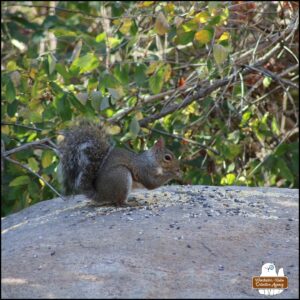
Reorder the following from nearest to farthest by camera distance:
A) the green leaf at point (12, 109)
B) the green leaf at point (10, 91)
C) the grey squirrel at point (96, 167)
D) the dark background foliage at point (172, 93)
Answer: the grey squirrel at point (96, 167)
the green leaf at point (10, 91)
the dark background foliage at point (172, 93)
the green leaf at point (12, 109)

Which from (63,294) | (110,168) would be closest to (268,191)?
(110,168)

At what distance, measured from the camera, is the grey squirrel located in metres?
3.72

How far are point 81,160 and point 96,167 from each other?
95 millimetres

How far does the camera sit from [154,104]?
5398 mm

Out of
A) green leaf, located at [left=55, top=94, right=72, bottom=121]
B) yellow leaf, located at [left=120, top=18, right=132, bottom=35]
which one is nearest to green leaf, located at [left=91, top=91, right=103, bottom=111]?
green leaf, located at [left=55, top=94, right=72, bottom=121]

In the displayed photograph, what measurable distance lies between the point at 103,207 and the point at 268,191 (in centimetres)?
88

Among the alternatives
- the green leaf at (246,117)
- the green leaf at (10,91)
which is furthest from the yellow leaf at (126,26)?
the green leaf at (246,117)

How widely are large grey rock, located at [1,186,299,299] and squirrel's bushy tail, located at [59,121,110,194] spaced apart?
5.0 inches

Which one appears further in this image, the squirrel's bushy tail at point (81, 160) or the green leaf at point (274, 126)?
the green leaf at point (274, 126)

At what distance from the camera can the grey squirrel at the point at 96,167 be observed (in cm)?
372

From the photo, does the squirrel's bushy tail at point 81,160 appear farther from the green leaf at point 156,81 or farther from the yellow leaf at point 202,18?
the yellow leaf at point 202,18

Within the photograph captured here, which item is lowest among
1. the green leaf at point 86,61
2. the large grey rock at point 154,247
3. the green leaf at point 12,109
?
the large grey rock at point 154,247

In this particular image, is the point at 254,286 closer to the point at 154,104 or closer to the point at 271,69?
the point at 154,104

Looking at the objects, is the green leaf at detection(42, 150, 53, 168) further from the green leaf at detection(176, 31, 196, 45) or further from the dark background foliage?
the green leaf at detection(176, 31, 196, 45)
